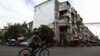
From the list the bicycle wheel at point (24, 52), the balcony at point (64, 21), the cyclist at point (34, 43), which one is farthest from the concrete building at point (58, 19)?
the bicycle wheel at point (24, 52)

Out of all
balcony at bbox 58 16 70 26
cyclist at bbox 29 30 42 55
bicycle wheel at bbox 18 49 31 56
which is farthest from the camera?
balcony at bbox 58 16 70 26

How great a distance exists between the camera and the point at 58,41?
40.1 metres

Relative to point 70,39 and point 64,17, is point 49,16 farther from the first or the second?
point 70,39

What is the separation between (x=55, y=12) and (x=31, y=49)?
32349 millimetres

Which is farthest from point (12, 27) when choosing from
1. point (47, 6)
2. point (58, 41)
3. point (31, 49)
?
point (31, 49)

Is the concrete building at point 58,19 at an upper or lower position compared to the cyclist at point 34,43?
upper

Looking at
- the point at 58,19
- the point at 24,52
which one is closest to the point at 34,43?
the point at 24,52

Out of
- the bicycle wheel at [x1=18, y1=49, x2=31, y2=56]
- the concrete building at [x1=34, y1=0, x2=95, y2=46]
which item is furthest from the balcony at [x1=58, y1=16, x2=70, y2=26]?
the bicycle wheel at [x1=18, y1=49, x2=31, y2=56]

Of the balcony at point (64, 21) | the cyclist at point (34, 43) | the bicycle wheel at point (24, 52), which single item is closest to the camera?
the bicycle wheel at point (24, 52)

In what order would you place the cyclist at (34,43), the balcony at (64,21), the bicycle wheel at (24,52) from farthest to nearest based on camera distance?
the balcony at (64,21)
the cyclist at (34,43)
the bicycle wheel at (24,52)

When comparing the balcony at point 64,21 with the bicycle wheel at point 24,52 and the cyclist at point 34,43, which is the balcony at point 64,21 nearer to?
the cyclist at point 34,43

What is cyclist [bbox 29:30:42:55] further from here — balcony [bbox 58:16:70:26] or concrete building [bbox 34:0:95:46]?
balcony [bbox 58:16:70:26]

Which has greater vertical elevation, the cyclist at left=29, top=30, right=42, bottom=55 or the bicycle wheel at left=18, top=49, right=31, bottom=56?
the cyclist at left=29, top=30, right=42, bottom=55

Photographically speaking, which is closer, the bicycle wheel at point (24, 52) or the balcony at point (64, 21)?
the bicycle wheel at point (24, 52)
